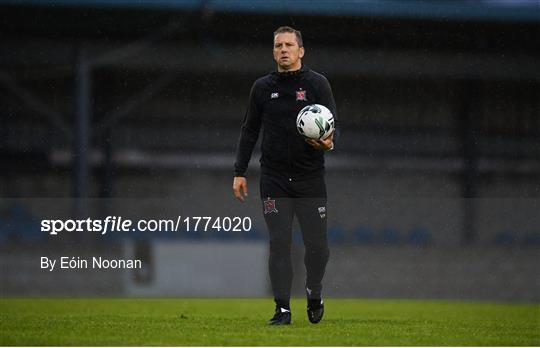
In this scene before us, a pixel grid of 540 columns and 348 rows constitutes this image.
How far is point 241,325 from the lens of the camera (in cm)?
631

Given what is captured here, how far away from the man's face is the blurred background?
14.5 ft

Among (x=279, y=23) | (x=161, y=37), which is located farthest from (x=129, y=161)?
(x=279, y=23)

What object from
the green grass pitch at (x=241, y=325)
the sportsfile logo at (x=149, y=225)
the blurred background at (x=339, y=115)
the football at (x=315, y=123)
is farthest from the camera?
the blurred background at (x=339, y=115)

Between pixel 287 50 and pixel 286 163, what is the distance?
64 cm

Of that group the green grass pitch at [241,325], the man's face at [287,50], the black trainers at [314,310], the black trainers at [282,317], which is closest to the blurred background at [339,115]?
the green grass pitch at [241,325]

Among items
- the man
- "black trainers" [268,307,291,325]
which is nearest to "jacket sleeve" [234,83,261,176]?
the man

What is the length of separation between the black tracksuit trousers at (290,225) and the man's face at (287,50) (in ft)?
2.10

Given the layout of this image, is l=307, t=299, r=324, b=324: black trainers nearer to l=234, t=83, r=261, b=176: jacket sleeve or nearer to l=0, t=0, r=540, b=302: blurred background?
l=234, t=83, r=261, b=176: jacket sleeve

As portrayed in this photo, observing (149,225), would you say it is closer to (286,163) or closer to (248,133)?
(248,133)

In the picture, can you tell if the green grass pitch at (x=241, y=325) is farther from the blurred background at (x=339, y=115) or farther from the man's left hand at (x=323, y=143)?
the blurred background at (x=339, y=115)

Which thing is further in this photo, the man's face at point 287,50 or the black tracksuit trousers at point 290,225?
the black tracksuit trousers at point 290,225

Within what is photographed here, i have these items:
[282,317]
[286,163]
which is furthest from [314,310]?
[286,163]

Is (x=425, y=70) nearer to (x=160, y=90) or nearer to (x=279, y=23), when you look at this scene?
(x=279, y=23)

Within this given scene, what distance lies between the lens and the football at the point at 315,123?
5.81 m
